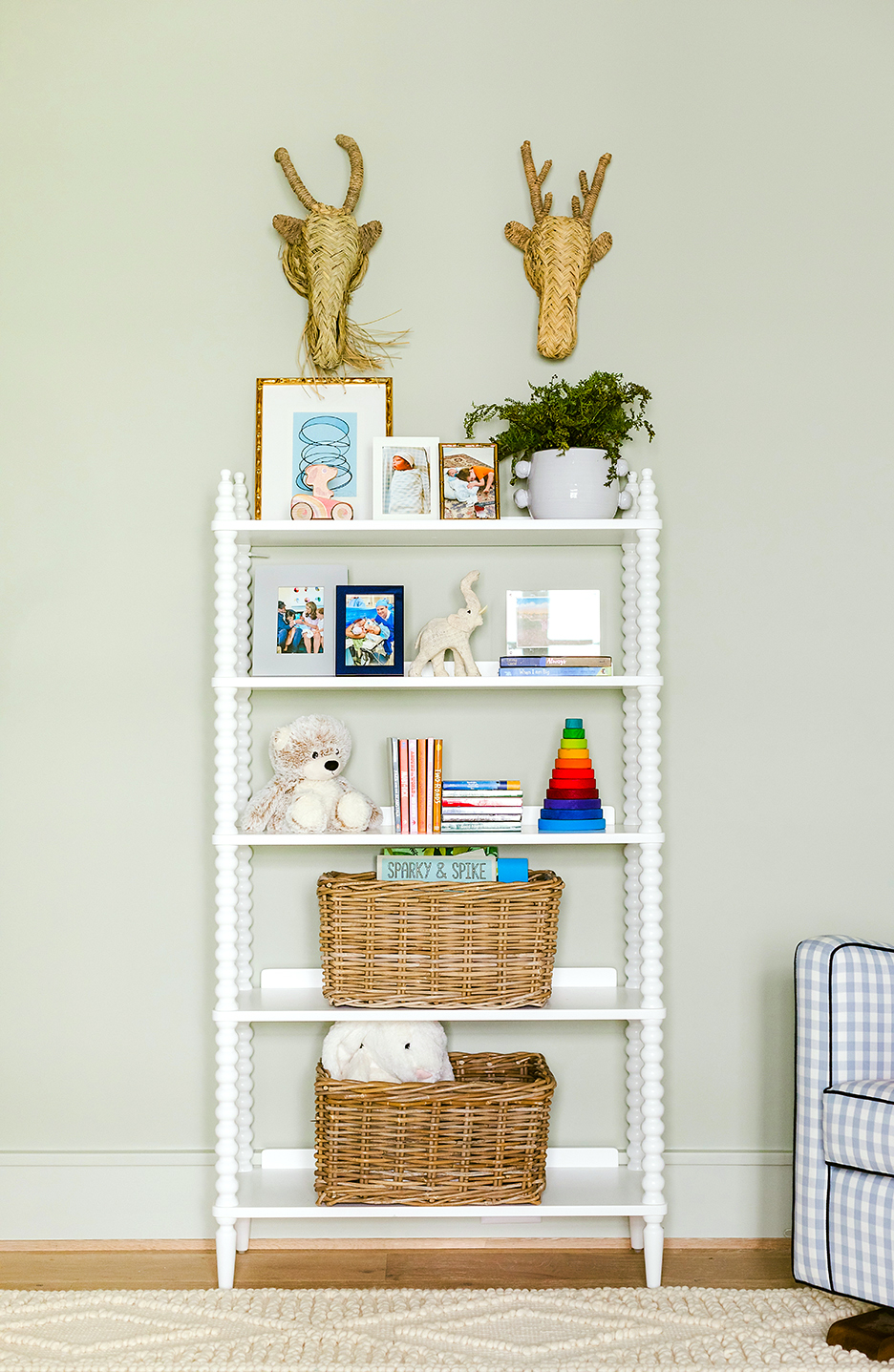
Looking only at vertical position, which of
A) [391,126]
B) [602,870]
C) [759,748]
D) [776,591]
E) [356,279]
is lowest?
[602,870]

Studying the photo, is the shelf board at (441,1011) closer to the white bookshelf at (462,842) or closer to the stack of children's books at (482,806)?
the white bookshelf at (462,842)

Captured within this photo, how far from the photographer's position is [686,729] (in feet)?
7.22

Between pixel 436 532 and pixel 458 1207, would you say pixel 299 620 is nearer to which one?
pixel 436 532

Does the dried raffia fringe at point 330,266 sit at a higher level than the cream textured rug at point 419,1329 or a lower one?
higher

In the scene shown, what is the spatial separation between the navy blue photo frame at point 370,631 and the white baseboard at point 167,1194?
3.57 ft

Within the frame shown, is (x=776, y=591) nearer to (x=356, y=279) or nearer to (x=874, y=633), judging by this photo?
(x=874, y=633)

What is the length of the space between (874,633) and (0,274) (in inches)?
80.8

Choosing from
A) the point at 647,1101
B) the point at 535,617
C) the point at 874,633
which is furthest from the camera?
the point at 874,633

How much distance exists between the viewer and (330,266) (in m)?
2.11

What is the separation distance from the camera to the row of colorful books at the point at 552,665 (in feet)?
6.41

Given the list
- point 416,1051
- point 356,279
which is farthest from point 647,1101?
point 356,279

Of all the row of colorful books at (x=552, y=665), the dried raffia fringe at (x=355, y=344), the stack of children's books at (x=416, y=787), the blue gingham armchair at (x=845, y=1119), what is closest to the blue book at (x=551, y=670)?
the row of colorful books at (x=552, y=665)

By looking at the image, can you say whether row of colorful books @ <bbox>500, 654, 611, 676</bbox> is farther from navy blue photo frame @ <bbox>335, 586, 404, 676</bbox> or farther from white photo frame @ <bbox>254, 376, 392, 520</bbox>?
white photo frame @ <bbox>254, 376, 392, 520</bbox>

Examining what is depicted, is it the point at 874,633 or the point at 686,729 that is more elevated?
the point at 874,633
